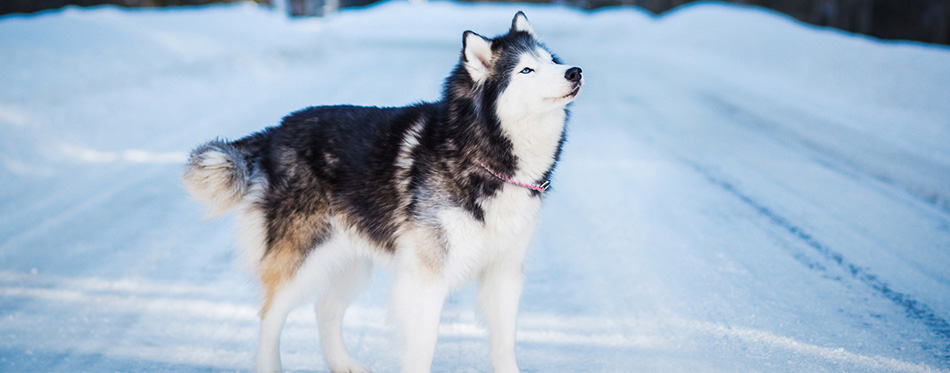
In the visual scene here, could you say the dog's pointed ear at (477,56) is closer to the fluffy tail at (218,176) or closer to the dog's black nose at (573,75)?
the dog's black nose at (573,75)

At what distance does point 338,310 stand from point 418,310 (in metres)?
0.59

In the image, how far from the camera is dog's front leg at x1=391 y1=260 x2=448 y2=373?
91.3 inches

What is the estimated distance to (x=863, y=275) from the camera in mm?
3268

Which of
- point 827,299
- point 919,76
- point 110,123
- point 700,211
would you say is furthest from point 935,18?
point 110,123

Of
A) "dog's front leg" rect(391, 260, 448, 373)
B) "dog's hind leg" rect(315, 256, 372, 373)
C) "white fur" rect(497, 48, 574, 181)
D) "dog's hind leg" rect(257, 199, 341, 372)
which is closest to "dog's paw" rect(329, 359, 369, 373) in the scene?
"dog's hind leg" rect(315, 256, 372, 373)

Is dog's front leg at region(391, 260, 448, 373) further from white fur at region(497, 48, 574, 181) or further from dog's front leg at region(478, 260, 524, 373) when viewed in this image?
white fur at region(497, 48, 574, 181)

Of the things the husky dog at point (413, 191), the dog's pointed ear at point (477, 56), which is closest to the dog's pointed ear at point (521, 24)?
the husky dog at point (413, 191)

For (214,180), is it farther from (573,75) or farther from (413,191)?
(573,75)

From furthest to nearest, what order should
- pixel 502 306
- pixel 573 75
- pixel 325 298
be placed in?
1. pixel 325 298
2. pixel 502 306
3. pixel 573 75

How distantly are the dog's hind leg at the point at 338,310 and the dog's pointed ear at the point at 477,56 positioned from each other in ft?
3.29

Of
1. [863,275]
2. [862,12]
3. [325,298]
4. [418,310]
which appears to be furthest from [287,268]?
[862,12]

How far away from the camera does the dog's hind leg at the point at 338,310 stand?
2664mm

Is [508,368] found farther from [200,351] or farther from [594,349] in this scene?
[200,351]

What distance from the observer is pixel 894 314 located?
113 inches
